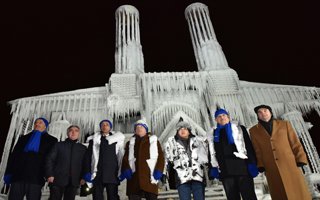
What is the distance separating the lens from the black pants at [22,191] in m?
5.63

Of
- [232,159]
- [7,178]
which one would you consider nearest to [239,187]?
[232,159]

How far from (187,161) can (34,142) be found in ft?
10.9

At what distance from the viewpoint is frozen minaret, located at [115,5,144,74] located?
18906 mm

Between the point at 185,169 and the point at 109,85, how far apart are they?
41.6ft

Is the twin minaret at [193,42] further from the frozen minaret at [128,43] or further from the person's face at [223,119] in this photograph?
the person's face at [223,119]

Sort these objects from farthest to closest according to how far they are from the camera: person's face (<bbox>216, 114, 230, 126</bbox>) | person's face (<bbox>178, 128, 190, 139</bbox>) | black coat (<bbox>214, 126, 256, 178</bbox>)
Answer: person's face (<bbox>178, 128, 190, 139</bbox>) → person's face (<bbox>216, 114, 230, 126</bbox>) → black coat (<bbox>214, 126, 256, 178</bbox>)

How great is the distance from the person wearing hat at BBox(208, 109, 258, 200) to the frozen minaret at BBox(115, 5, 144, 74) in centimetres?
1316

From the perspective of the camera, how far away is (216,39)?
21.4 m

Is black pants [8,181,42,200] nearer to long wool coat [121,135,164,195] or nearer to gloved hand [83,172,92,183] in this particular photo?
gloved hand [83,172,92,183]

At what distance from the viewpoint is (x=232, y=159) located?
17.5 ft

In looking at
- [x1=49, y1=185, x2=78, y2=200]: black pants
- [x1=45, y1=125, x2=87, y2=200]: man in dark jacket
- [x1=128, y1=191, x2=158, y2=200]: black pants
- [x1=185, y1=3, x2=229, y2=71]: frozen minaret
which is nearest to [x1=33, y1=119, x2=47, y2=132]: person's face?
[x1=45, y1=125, x2=87, y2=200]: man in dark jacket

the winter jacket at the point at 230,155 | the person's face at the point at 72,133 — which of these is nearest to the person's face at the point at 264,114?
the winter jacket at the point at 230,155

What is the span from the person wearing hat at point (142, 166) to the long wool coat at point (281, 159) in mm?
1998

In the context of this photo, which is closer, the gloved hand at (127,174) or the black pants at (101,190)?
the gloved hand at (127,174)
